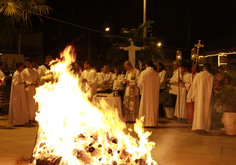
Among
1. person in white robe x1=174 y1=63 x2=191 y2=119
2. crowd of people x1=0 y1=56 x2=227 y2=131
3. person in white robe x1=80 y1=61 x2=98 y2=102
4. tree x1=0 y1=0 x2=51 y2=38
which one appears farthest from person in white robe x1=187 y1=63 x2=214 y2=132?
tree x1=0 y1=0 x2=51 y2=38

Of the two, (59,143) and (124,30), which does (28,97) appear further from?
(124,30)

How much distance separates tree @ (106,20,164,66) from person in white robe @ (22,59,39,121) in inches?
466

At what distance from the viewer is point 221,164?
494 centimetres

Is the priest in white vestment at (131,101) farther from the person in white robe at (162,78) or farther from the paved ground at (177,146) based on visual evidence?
the person in white robe at (162,78)

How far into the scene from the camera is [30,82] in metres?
9.38

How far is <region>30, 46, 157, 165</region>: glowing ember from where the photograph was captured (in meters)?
4.54

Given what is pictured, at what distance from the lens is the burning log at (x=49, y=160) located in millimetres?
4355

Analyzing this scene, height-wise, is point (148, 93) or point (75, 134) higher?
point (148, 93)

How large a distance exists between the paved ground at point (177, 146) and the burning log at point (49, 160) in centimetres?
92

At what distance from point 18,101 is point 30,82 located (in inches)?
30.1

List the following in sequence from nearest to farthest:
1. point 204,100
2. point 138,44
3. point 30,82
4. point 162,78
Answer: point 204,100
point 30,82
point 162,78
point 138,44

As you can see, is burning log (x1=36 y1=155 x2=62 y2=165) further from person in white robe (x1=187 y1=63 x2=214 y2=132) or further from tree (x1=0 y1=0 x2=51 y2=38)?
tree (x1=0 y1=0 x2=51 y2=38)

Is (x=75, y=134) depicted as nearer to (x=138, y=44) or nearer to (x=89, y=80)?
(x=89, y=80)

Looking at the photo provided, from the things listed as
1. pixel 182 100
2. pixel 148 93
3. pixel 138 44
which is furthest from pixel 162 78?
pixel 138 44
